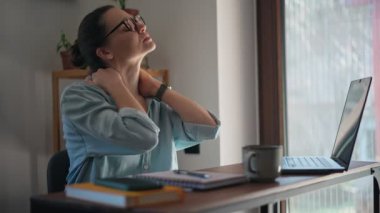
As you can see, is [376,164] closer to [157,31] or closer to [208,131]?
[208,131]

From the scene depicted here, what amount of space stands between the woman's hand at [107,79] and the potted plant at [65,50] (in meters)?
0.88

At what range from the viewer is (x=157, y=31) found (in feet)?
7.89

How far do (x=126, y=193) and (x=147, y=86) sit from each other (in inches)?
30.8

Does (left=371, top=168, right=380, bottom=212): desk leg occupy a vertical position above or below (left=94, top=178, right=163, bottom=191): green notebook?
below

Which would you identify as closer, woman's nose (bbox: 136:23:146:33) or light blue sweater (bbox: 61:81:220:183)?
light blue sweater (bbox: 61:81:220:183)

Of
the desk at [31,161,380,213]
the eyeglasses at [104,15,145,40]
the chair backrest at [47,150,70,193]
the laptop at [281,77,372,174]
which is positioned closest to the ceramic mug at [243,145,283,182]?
the desk at [31,161,380,213]

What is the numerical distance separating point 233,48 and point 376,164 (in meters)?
0.96

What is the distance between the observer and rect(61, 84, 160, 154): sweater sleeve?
4.10 ft

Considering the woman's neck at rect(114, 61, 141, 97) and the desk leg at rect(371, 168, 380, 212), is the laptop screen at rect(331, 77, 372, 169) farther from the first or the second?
the woman's neck at rect(114, 61, 141, 97)

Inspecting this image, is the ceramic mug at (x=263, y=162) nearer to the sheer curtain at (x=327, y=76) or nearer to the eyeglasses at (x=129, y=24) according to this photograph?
the eyeglasses at (x=129, y=24)

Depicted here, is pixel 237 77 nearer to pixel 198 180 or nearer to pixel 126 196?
pixel 198 180

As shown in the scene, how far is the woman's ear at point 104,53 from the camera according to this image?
4.97ft

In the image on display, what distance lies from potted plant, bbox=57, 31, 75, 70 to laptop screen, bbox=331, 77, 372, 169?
4.37ft

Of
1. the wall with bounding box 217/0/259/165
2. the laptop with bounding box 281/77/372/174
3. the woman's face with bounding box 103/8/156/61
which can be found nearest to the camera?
the laptop with bounding box 281/77/372/174
